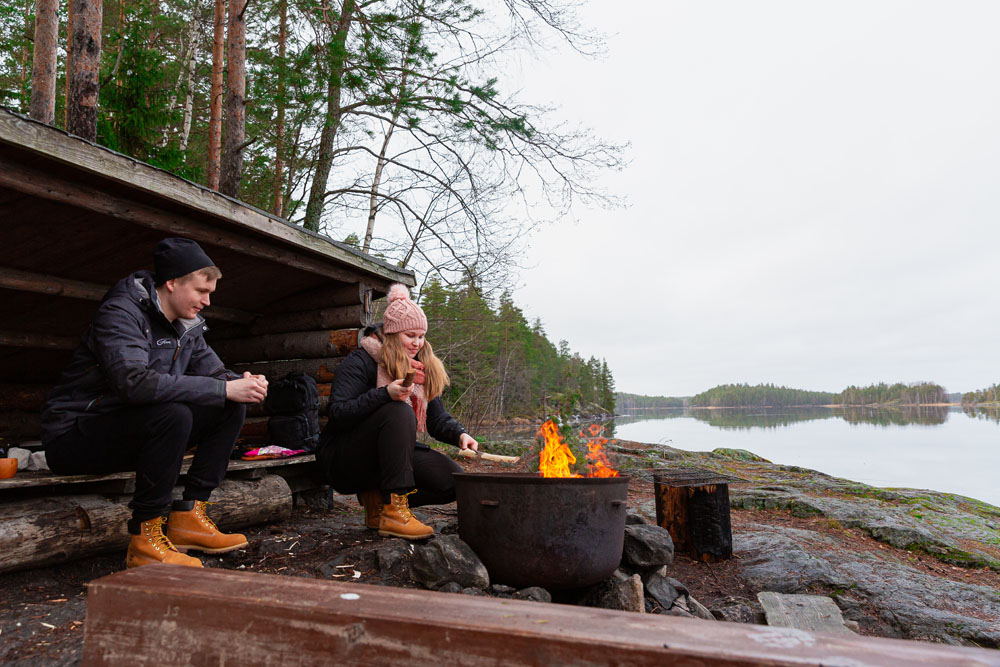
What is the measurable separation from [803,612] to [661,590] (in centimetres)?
83

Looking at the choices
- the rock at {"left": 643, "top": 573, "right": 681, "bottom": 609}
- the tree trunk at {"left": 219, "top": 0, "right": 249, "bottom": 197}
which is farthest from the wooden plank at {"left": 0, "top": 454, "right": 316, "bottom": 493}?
the tree trunk at {"left": 219, "top": 0, "right": 249, "bottom": 197}

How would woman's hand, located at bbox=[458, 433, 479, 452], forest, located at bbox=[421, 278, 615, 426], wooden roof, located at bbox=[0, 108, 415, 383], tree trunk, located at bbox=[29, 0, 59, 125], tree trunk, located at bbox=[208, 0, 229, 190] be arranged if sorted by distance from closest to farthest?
wooden roof, located at bbox=[0, 108, 415, 383]
woman's hand, located at bbox=[458, 433, 479, 452]
tree trunk, located at bbox=[29, 0, 59, 125]
tree trunk, located at bbox=[208, 0, 229, 190]
forest, located at bbox=[421, 278, 615, 426]

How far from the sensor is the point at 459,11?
9.86 metres

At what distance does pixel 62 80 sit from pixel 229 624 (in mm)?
16225

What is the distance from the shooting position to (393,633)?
127cm

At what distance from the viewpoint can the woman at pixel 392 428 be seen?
12.6ft

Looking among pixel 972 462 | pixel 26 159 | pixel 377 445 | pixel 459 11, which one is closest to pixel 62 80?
pixel 459 11

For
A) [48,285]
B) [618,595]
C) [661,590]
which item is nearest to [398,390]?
[618,595]

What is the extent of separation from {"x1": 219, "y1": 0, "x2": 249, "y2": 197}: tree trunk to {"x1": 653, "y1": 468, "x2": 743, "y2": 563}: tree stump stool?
7530 mm

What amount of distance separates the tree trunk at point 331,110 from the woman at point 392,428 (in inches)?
203

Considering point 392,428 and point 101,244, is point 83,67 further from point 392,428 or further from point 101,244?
point 392,428

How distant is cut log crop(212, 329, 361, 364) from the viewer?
5711mm

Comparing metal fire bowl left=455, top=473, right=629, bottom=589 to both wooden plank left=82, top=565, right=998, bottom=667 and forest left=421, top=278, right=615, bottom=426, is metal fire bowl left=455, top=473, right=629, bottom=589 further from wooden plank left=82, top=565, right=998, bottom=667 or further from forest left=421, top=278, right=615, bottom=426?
wooden plank left=82, top=565, right=998, bottom=667

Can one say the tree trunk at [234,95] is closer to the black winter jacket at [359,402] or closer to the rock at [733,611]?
the black winter jacket at [359,402]
